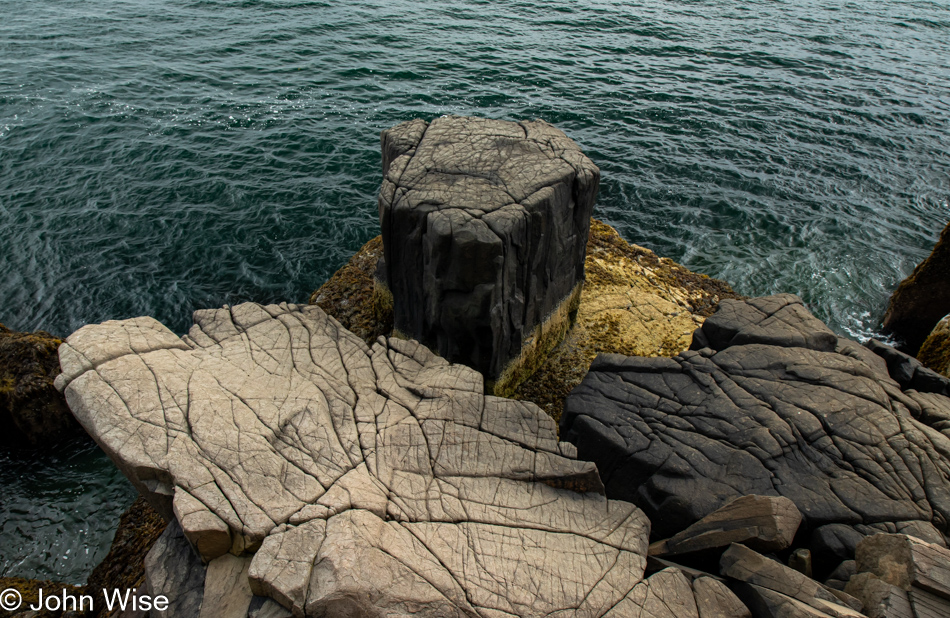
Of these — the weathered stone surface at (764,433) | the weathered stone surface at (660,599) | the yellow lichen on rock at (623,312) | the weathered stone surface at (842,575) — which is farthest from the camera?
the yellow lichen on rock at (623,312)

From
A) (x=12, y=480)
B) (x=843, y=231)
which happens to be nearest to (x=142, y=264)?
(x=12, y=480)

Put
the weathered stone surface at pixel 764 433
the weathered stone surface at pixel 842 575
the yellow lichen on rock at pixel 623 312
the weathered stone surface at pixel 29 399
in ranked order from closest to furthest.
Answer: the weathered stone surface at pixel 842 575 < the weathered stone surface at pixel 764 433 < the yellow lichen on rock at pixel 623 312 < the weathered stone surface at pixel 29 399

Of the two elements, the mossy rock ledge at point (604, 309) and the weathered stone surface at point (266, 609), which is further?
the mossy rock ledge at point (604, 309)

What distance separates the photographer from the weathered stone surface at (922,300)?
28.9ft

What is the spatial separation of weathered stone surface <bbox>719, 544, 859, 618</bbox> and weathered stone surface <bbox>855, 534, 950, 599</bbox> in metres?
0.37

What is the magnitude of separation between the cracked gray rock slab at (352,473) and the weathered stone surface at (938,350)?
6300 millimetres

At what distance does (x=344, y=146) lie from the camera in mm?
13531

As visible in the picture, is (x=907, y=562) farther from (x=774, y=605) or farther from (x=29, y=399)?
(x=29, y=399)

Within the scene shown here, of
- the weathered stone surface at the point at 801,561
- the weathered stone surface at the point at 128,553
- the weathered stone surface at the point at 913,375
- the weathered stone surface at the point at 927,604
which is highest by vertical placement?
the weathered stone surface at the point at 927,604

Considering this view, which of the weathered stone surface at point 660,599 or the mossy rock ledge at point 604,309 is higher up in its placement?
the weathered stone surface at point 660,599

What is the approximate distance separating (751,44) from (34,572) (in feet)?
80.2

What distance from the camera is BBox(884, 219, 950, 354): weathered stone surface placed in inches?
347

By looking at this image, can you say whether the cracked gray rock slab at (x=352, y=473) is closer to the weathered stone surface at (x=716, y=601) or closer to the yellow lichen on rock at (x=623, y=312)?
the weathered stone surface at (x=716, y=601)

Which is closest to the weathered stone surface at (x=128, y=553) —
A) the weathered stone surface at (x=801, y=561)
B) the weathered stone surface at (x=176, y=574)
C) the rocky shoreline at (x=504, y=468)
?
the rocky shoreline at (x=504, y=468)
